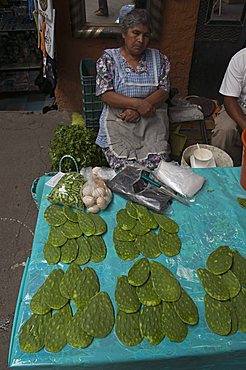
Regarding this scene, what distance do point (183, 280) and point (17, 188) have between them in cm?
204

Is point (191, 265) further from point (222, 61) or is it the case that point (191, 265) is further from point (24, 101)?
point (24, 101)

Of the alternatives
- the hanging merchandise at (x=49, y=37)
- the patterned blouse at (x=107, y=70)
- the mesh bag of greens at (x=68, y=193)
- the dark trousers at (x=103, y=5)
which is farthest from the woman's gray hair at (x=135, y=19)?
the mesh bag of greens at (x=68, y=193)

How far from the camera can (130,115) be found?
244 centimetres

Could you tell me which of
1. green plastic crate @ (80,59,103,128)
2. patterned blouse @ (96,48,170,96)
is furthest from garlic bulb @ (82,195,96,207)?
green plastic crate @ (80,59,103,128)

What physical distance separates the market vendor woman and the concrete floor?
2.96 ft

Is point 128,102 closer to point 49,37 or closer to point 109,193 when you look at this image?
point 109,193

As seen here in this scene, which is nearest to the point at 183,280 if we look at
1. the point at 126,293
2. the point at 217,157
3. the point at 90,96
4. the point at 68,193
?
the point at 126,293

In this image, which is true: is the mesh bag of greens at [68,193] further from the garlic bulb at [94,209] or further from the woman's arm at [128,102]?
the woman's arm at [128,102]

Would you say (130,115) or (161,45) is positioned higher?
(161,45)

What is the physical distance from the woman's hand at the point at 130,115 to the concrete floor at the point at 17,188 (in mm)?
1085

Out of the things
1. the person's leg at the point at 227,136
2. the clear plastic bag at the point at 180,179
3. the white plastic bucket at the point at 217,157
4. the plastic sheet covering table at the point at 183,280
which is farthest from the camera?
the person's leg at the point at 227,136

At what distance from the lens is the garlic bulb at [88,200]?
1654 millimetres

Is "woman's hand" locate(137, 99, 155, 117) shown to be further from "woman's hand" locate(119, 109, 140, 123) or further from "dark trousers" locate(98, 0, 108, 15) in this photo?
"dark trousers" locate(98, 0, 108, 15)

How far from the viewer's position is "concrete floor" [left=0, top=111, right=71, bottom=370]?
2.24m
